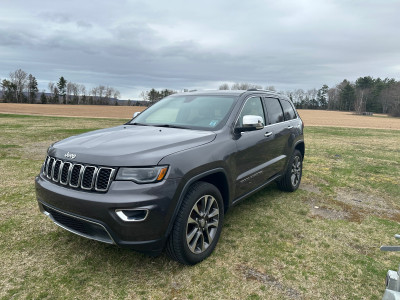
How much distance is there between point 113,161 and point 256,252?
1.94m

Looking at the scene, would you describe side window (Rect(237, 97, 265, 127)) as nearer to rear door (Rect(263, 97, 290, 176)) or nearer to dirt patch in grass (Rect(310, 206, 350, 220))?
rear door (Rect(263, 97, 290, 176))

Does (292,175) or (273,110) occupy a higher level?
(273,110)

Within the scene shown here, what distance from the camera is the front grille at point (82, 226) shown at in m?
2.56

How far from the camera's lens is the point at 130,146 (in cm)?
274

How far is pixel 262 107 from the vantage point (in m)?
4.40

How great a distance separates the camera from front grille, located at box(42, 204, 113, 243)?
2.56 m

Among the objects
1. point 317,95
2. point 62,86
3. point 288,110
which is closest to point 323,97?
point 317,95

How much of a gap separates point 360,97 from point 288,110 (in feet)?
357

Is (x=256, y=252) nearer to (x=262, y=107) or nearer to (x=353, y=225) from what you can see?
(x=353, y=225)

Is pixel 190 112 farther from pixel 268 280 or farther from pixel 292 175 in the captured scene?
pixel 292 175

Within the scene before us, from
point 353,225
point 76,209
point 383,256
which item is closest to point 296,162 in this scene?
point 353,225

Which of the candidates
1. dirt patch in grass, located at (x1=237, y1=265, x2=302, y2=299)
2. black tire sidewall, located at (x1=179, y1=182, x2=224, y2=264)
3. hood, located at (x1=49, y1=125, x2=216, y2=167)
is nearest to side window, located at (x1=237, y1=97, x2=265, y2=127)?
hood, located at (x1=49, y1=125, x2=216, y2=167)

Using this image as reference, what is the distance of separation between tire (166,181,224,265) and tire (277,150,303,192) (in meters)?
2.42

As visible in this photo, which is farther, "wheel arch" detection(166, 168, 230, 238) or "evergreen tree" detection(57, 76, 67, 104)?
"evergreen tree" detection(57, 76, 67, 104)
